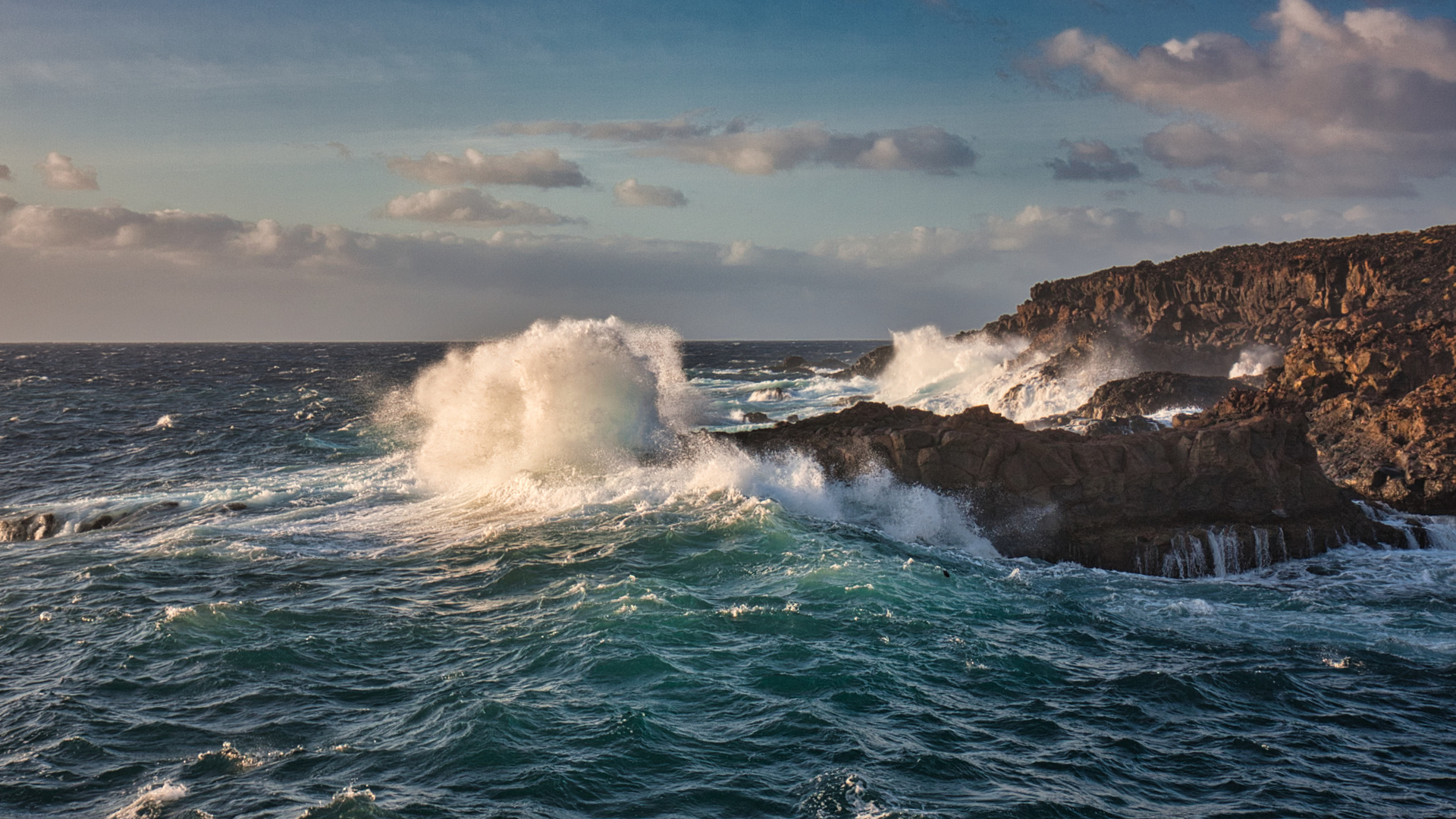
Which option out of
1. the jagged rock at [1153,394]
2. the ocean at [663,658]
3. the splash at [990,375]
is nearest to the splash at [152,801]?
the ocean at [663,658]

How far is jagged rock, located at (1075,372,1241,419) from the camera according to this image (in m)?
35.6

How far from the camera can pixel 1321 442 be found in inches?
958

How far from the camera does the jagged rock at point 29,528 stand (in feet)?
67.6

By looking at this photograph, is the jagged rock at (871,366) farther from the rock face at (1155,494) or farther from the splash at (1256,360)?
the rock face at (1155,494)

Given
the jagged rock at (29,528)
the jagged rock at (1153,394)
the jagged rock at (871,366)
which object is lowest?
the jagged rock at (29,528)

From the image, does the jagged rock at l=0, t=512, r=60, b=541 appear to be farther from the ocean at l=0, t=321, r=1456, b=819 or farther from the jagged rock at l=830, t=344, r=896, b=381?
the jagged rock at l=830, t=344, r=896, b=381

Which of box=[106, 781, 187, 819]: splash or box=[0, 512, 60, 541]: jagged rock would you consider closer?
box=[106, 781, 187, 819]: splash

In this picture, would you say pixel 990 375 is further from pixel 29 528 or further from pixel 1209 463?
pixel 29 528

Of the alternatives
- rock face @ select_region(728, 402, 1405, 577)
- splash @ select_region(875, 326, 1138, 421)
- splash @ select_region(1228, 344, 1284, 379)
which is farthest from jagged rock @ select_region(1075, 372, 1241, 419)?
rock face @ select_region(728, 402, 1405, 577)

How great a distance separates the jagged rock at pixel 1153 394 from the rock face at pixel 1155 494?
16.0 metres

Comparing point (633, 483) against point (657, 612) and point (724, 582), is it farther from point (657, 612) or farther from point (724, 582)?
point (657, 612)

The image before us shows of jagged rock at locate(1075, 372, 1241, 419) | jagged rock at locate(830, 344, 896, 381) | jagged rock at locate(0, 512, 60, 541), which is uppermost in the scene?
jagged rock at locate(830, 344, 896, 381)

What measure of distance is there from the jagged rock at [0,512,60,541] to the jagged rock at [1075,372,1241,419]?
111 ft

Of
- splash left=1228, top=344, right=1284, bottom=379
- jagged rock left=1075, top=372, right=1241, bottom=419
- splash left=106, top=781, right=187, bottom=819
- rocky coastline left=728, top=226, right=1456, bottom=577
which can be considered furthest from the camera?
splash left=1228, top=344, right=1284, bottom=379
